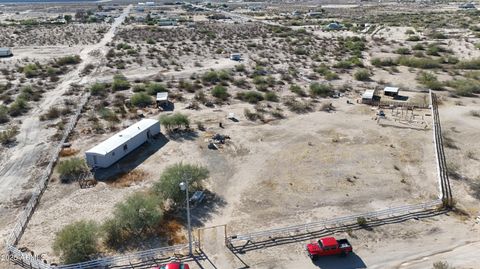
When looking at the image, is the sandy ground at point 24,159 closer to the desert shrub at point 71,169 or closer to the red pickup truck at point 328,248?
the desert shrub at point 71,169

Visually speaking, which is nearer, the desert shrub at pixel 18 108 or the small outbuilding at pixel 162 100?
the desert shrub at pixel 18 108

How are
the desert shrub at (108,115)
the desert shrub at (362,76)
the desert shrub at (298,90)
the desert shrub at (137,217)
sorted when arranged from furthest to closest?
the desert shrub at (362,76) → the desert shrub at (298,90) → the desert shrub at (108,115) → the desert shrub at (137,217)

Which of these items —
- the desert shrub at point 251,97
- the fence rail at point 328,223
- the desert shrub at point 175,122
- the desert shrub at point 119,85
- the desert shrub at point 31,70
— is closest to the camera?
the fence rail at point 328,223

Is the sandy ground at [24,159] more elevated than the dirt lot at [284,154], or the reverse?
the dirt lot at [284,154]

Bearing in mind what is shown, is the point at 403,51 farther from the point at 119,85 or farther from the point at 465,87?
the point at 119,85

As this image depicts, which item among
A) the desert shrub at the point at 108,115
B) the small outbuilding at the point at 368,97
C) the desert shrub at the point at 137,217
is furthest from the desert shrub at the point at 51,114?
the small outbuilding at the point at 368,97

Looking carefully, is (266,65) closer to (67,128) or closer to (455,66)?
(455,66)

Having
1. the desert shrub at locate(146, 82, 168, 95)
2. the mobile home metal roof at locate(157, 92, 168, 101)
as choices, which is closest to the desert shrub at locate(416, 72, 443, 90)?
the mobile home metal roof at locate(157, 92, 168, 101)
